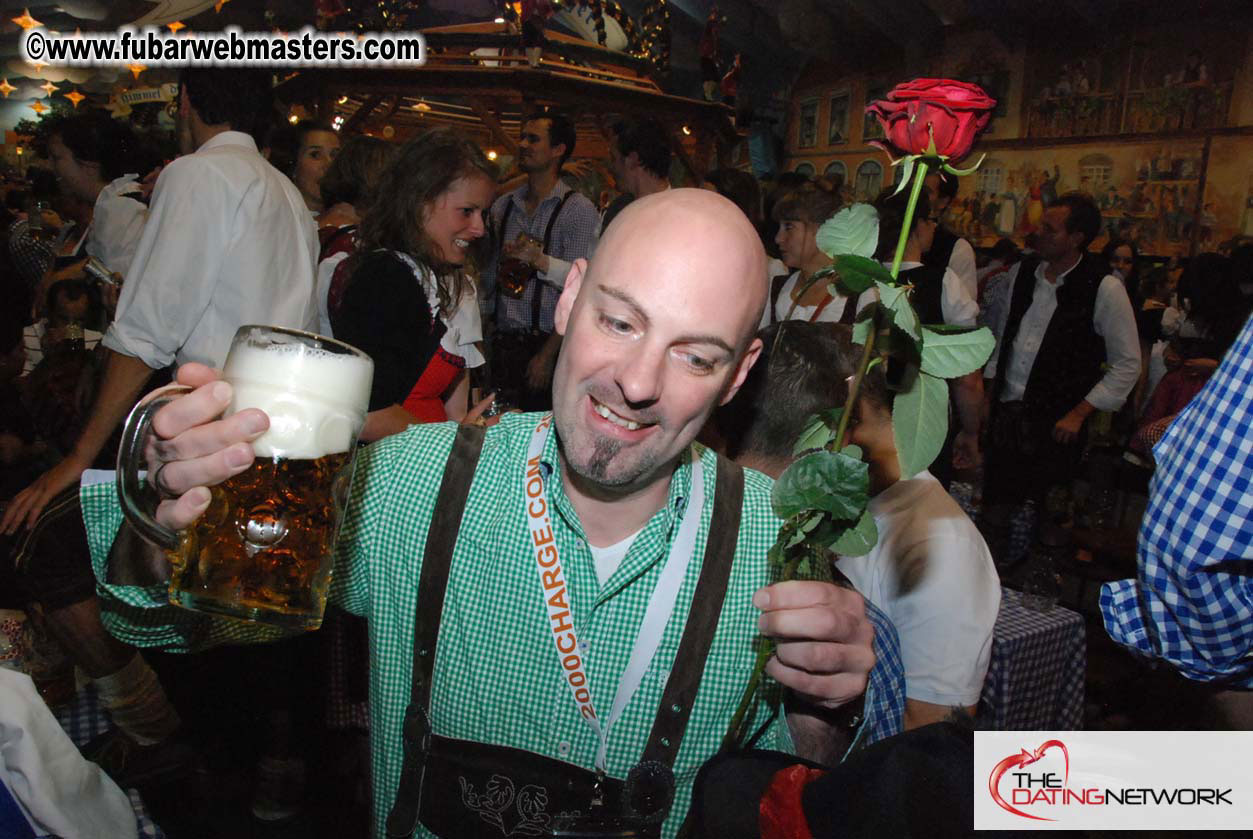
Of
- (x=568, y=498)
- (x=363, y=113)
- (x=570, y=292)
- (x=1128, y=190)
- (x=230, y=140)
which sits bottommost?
(x=568, y=498)

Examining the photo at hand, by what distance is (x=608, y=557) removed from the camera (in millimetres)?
1250

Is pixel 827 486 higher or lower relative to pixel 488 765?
higher

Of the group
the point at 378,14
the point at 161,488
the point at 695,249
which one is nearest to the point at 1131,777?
the point at 695,249

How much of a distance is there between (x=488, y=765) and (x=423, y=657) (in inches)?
7.0

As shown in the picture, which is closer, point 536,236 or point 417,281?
point 417,281

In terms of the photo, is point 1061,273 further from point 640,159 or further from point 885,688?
point 885,688

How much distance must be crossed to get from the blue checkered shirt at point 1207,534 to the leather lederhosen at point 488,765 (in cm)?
60

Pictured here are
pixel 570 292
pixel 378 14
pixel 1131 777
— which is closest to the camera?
pixel 1131 777

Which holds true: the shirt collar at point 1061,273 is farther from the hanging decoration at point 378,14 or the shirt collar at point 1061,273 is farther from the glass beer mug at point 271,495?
the hanging decoration at point 378,14

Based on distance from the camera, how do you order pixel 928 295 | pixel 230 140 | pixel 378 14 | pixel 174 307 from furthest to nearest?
pixel 378 14
pixel 928 295
pixel 230 140
pixel 174 307

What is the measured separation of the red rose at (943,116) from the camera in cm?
82

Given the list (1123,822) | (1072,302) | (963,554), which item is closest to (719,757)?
(1123,822)

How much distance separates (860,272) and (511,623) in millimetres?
754

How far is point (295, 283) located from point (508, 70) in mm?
5305
